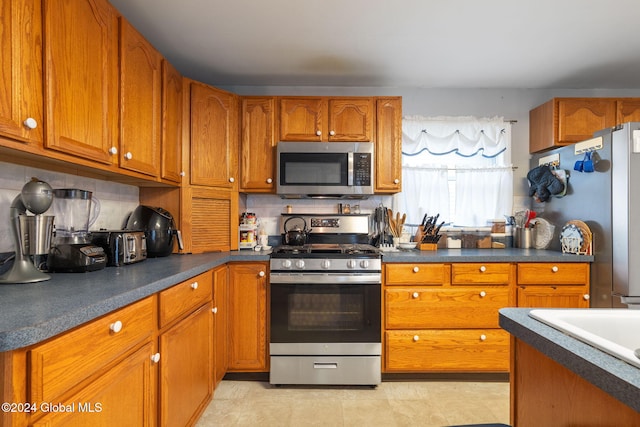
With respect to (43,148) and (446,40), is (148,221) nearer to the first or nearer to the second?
(43,148)

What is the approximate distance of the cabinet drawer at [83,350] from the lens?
77 cm

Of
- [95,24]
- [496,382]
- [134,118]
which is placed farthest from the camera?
[496,382]

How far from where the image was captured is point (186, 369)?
5.29 ft

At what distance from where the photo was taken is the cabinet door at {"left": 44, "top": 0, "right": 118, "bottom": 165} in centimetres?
121

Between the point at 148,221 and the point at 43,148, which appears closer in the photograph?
the point at 43,148

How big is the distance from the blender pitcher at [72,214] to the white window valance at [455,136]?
8.03ft

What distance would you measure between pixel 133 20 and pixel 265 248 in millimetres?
1773

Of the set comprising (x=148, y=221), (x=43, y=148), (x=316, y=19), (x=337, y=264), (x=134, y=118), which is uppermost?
(x=316, y=19)

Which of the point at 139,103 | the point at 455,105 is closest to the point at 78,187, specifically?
the point at 139,103

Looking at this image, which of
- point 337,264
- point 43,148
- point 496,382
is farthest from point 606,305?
point 43,148

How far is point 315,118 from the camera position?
261 centimetres

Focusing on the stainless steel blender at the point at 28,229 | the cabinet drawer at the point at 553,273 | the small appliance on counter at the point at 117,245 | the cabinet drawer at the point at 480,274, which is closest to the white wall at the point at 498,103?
the cabinet drawer at the point at 553,273

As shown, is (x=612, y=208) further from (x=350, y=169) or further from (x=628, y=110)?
(x=350, y=169)

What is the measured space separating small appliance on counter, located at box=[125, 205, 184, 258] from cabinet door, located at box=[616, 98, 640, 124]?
3570 millimetres
